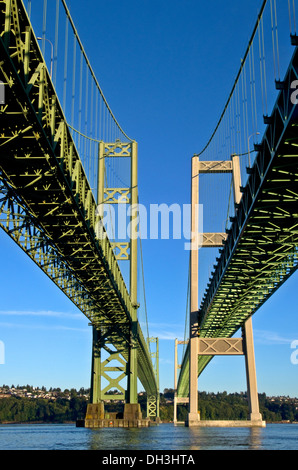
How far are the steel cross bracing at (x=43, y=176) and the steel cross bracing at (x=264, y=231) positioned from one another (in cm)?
641

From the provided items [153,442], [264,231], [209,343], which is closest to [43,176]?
[264,231]

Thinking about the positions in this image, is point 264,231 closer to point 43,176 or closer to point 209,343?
point 43,176

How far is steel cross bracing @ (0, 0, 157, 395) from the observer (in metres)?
16.9

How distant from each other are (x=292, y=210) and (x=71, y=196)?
8572 millimetres

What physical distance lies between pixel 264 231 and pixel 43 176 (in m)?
10.3

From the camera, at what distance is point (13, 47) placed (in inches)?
644

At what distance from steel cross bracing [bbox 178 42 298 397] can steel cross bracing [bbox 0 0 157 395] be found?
6410 millimetres

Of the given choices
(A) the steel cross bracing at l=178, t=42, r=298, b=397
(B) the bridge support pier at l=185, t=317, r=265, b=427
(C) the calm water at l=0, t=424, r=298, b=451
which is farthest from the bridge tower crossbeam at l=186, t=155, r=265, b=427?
(C) the calm water at l=0, t=424, r=298, b=451

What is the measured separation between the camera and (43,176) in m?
23.3

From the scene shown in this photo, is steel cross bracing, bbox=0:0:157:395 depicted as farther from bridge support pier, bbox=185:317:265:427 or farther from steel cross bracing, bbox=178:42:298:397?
bridge support pier, bbox=185:317:265:427

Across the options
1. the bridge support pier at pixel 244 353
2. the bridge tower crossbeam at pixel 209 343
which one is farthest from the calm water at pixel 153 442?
the bridge support pier at pixel 244 353

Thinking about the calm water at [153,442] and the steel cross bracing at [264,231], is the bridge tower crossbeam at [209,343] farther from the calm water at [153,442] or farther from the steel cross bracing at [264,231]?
the calm water at [153,442]

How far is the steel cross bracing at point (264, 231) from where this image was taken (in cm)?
1956

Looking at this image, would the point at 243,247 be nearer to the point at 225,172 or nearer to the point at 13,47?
the point at 13,47
